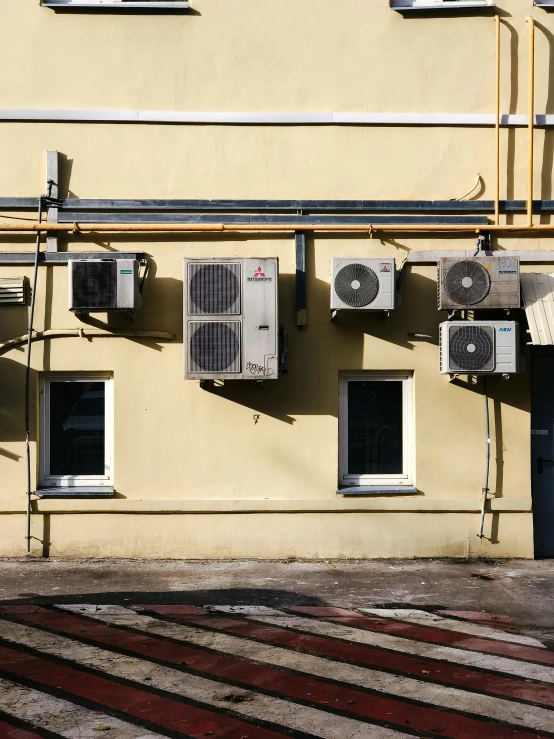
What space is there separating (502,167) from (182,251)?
3631mm

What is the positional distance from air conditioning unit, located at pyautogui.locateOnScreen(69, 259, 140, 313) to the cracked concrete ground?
2.73 metres

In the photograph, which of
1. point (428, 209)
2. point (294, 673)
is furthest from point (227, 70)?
point (294, 673)

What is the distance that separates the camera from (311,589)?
7.03 metres

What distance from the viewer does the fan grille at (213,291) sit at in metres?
7.48

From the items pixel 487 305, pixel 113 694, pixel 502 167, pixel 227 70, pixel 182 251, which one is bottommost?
pixel 113 694

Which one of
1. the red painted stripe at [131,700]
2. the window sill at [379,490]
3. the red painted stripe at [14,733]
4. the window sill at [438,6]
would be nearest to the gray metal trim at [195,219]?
the window sill at [438,6]

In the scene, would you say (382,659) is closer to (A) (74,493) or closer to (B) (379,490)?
(B) (379,490)

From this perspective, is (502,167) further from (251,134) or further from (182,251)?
(182,251)

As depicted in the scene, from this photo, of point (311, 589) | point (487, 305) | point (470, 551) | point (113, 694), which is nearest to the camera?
point (113, 694)

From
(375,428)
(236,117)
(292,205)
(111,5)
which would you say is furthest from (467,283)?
(111,5)

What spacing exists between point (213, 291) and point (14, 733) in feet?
14.4

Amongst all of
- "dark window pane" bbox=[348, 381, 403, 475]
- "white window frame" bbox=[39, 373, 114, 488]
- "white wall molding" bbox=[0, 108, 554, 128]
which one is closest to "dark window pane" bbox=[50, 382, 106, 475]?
"white window frame" bbox=[39, 373, 114, 488]

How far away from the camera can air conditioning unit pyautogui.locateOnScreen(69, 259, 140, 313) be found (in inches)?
294

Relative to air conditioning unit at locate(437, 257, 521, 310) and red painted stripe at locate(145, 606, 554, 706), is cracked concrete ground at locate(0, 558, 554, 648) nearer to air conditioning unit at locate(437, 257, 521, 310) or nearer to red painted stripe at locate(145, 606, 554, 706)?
red painted stripe at locate(145, 606, 554, 706)
